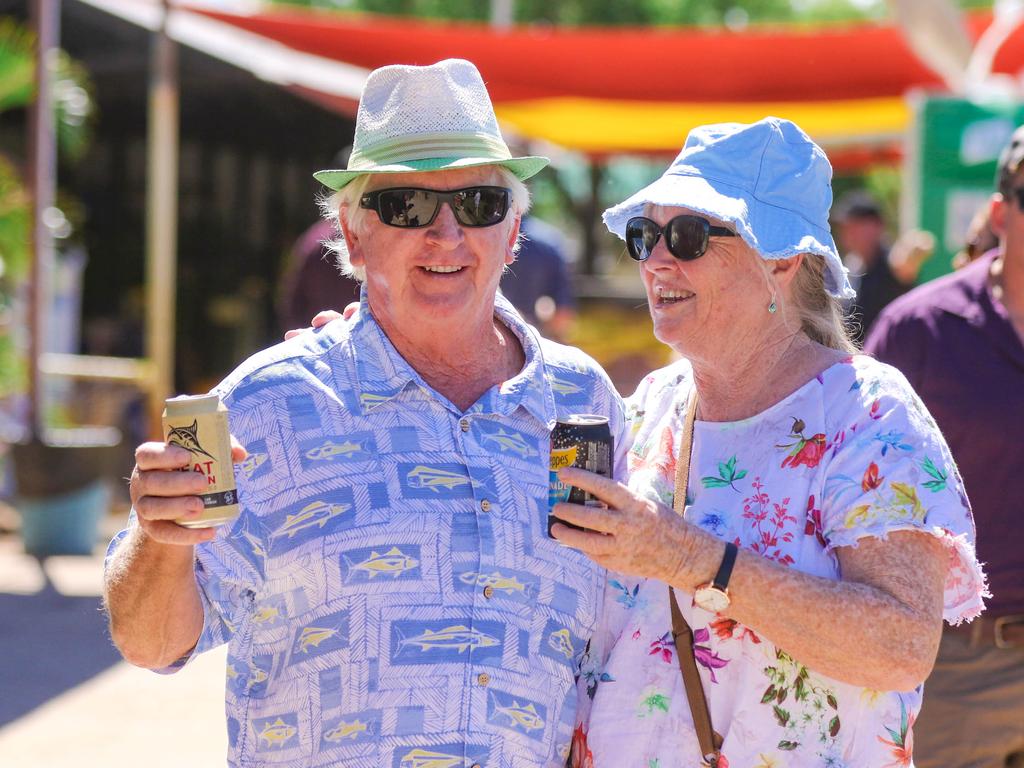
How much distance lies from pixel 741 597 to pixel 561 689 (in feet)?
1.71

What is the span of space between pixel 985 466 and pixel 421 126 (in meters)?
1.85

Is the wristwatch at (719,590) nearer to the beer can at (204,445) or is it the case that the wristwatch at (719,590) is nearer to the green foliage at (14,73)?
the beer can at (204,445)

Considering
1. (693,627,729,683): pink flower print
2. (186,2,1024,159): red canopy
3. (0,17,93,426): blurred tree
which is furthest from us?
(186,2,1024,159): red canopy

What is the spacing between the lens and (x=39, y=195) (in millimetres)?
8547

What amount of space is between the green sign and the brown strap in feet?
17.2

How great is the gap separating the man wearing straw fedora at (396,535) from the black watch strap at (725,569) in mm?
475

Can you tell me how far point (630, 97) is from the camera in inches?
456

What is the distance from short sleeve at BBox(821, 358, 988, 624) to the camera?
230 cm

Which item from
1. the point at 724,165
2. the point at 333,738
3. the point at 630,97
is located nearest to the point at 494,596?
the point at 333,738

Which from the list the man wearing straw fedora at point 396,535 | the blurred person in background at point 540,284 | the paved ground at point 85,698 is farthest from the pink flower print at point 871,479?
the blurred person in background at point 540,284

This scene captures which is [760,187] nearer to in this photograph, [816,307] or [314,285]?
[816,307]

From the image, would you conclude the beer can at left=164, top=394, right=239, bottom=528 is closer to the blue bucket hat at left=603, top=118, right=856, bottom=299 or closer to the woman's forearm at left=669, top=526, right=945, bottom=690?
the woman's forearm at left=669, top=526, right=945, bottom=690

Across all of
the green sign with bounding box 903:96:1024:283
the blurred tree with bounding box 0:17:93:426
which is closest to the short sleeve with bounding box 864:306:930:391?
the green sign with bounding box 903:96:1024:283

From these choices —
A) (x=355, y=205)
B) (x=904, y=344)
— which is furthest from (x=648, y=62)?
(x=355, y=205)
